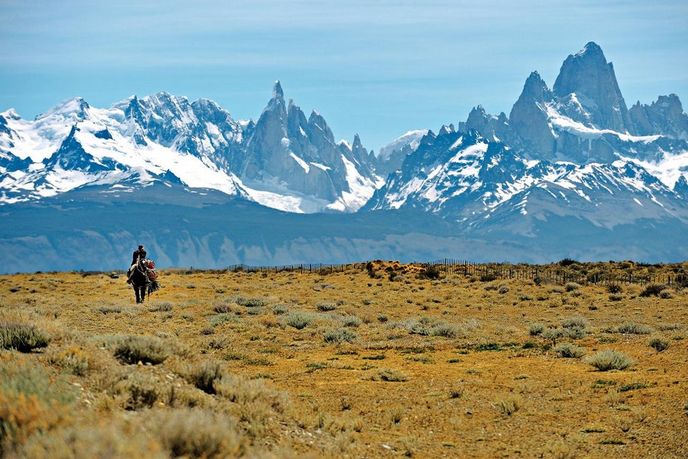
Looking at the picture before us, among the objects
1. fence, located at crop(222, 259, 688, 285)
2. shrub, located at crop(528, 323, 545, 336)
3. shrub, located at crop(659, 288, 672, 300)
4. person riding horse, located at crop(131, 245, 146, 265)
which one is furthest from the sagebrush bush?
fence, located at crop(222, 259, 688, 285)

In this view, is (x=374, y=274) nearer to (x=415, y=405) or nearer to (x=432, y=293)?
(x=432, y=293)

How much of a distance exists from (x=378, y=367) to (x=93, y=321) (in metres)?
15.4

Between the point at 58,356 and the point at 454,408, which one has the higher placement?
the point at 58,356

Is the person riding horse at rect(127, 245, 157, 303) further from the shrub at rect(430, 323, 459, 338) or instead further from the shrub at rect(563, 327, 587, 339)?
the shrub at rect(563, 327, 587, 339)

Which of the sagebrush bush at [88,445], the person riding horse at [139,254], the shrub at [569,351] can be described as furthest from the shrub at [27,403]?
the person riding horse at [139,254]

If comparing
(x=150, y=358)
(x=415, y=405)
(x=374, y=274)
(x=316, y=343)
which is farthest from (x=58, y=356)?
(x=374, y=274)

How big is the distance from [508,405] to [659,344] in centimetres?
1082

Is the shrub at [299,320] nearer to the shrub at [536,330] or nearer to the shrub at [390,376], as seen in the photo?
the shrub at [536,330]

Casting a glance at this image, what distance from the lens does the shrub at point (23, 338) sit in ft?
54.1

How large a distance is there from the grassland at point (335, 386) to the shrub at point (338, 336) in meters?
0.08

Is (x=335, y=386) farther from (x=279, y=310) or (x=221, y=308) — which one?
(x=221, y=308)

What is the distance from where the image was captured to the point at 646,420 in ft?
56.7

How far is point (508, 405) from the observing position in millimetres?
18250

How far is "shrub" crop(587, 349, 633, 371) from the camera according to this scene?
2355cm
